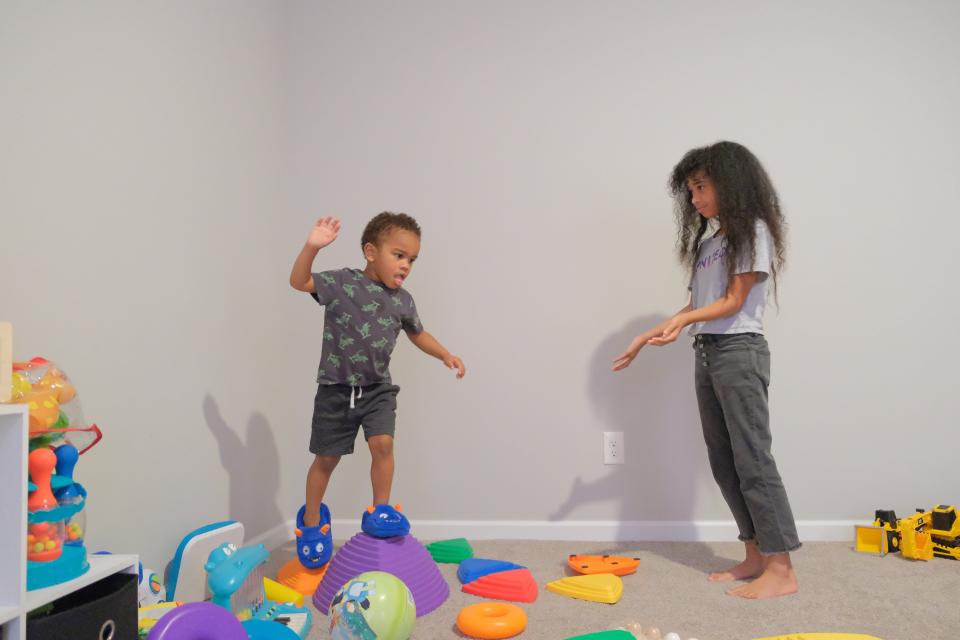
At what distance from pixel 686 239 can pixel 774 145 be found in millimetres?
615

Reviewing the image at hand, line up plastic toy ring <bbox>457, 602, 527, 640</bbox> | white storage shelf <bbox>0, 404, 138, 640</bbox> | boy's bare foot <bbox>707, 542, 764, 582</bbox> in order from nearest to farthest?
white storage shelf <bbox>0, 404, 138, 640</bbox>, plastic toy ring <bbox>457, 602, 527, 640</bbox>, boy's bare foot <bbox>707, 542, 764, 582</bbox>

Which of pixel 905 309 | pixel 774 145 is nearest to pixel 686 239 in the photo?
pixel 774 145

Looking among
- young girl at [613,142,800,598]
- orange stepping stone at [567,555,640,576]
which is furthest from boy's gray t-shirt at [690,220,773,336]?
orange stepping stone at [567,555,640,576]

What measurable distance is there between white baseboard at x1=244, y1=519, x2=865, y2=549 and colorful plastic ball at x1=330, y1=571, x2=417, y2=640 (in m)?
1.02

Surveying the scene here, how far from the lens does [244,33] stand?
2.17 meters

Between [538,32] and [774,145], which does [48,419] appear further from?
[774,145]

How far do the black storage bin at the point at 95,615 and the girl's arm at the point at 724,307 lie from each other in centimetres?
132

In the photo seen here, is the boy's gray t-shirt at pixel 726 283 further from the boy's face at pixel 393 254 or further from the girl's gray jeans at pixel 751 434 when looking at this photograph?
the boy's face at pixel 393 254

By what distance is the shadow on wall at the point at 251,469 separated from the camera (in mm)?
1951

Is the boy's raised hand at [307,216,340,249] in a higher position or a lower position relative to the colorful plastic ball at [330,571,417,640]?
higher

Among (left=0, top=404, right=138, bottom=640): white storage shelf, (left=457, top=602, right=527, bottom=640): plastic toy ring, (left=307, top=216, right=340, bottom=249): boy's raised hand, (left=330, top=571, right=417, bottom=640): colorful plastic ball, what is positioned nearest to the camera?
(left=0, top=404, right=138, bottom=640): white storage shelf

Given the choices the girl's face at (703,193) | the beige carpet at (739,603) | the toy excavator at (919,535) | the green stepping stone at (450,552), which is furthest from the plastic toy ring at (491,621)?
the toy excavator at (919,535)

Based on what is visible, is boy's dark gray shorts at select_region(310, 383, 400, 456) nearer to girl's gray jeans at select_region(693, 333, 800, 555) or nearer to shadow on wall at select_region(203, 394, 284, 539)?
shadow on wall at select_region(203, 394, 284, 539)

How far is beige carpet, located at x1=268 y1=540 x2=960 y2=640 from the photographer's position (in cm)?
144
